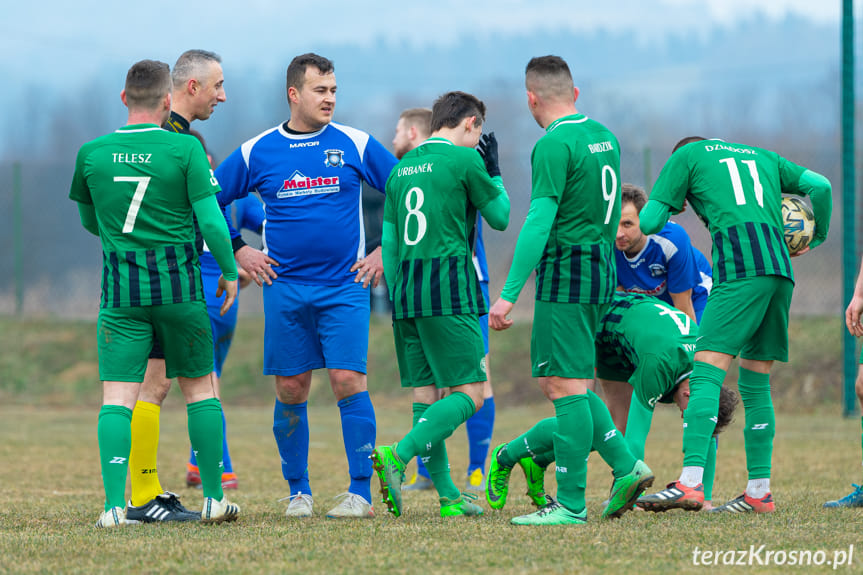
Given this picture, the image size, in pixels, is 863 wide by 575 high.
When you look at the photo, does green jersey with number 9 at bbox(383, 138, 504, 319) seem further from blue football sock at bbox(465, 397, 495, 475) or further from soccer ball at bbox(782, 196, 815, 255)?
blue football sock at bbox(465, 397, 495, 475)

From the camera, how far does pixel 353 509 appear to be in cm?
523

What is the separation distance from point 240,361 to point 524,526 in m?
12.0

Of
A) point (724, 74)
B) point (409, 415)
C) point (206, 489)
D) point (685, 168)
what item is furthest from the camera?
point (724, 74)

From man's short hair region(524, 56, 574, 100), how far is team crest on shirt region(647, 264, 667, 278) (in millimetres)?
1390

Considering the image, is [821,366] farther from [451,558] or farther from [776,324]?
[451,558]

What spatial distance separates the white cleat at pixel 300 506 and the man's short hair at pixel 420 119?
105 inches

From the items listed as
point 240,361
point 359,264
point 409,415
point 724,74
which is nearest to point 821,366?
point 409,415

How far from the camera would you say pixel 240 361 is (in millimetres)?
16203

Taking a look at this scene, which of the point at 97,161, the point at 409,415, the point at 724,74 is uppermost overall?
the point at 724,74

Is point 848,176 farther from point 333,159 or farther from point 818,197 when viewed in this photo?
point 333,159

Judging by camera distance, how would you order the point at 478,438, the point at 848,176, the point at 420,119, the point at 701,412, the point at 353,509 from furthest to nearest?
the point at 848,176
the point at 420,119
the point at 478,438
the point at 353,509
the point at 701,412

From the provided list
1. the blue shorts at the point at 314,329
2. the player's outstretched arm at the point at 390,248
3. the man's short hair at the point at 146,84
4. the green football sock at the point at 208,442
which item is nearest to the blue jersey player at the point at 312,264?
the blue shorts at the point at 314,329

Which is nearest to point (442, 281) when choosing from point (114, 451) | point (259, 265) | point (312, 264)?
point (312, 264)

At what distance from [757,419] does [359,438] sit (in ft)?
6.75
